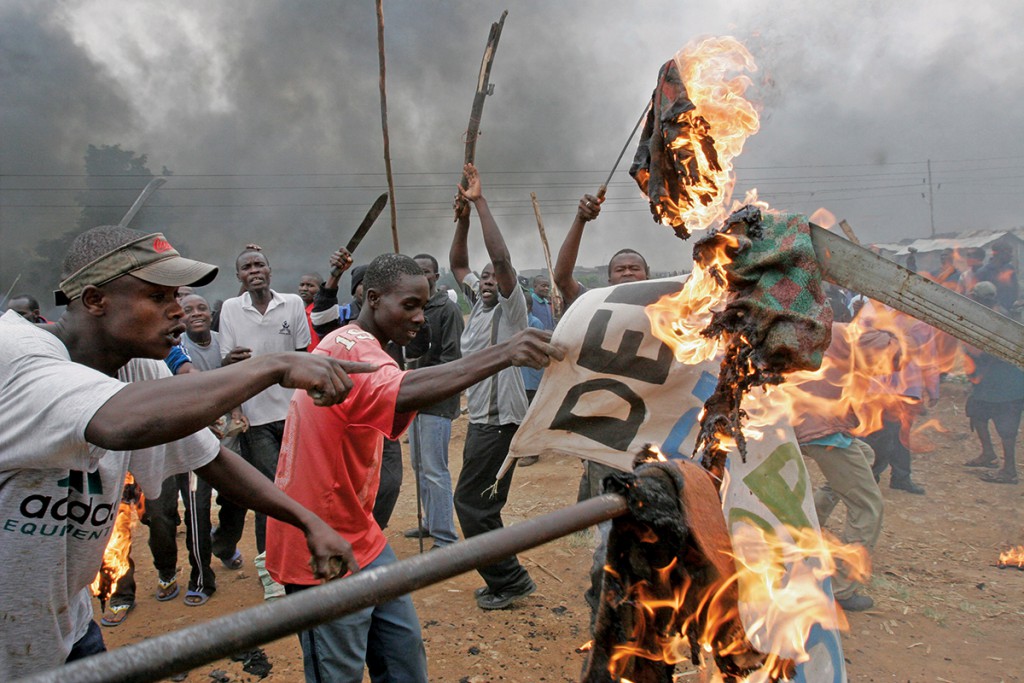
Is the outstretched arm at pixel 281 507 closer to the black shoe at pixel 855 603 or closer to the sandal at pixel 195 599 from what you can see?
the sandal at pixel 195 599

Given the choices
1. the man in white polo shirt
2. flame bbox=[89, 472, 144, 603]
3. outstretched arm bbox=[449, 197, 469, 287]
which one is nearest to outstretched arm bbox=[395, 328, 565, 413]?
flame bbox=[89, 472, 144, 603]

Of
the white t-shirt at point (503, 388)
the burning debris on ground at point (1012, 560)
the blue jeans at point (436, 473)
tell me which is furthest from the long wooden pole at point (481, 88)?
the burning debris on ground at point (1012, 560)

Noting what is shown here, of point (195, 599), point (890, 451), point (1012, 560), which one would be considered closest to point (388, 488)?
point (195, 599)

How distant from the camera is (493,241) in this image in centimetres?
446

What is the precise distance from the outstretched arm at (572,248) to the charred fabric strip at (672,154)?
190 cm

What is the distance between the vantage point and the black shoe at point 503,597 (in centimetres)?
469

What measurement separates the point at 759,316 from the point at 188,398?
5.19 ft

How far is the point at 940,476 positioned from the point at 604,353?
7.55 metres

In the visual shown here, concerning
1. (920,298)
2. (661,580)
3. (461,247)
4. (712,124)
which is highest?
(461,247)

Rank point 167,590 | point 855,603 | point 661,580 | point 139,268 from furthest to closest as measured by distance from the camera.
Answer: point 167,590 → point 855,603 → point 139,268 → point 661,580

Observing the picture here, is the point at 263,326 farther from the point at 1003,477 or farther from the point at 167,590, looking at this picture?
the point at 1003,477

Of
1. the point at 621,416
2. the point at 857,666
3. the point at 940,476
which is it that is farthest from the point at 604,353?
the point at 940,476

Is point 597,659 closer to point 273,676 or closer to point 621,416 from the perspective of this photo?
point 621,416

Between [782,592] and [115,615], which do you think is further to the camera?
[115,615]
